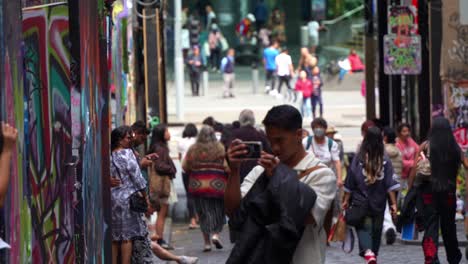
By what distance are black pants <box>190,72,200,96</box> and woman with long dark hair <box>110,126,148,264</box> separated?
105ft

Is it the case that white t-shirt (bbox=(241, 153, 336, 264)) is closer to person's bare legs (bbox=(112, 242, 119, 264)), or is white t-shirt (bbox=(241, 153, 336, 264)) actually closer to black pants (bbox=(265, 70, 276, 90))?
person's bare legs (bbox=(112, 242, 119, 264))

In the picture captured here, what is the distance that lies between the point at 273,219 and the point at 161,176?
1133 cm

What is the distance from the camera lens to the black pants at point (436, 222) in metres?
15.5

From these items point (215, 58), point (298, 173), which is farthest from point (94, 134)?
point (215, 58)

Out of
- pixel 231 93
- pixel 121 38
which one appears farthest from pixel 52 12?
pixel 231 93

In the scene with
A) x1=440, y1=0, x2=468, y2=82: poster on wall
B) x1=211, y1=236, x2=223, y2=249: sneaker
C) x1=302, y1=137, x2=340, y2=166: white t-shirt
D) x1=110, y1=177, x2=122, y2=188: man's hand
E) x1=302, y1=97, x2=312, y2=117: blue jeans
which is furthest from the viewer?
x1=302, y1=97, x2=312, y2=117: blue jeans

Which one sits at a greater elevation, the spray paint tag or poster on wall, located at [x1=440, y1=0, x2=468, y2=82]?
the spray paint tag

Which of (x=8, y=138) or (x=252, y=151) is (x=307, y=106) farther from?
(x=8, y=138)

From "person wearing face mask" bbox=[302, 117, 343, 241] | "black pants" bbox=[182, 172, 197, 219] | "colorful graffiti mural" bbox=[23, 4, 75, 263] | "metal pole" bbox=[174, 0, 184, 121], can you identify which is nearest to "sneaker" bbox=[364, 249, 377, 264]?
"black pants" bbox=[182, 172, 197, 219]

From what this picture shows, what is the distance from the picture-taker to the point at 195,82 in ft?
152

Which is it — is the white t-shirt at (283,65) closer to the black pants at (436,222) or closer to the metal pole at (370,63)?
the metal pole at (370,63)

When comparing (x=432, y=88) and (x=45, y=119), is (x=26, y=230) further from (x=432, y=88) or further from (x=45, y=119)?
(x=432, y=88)

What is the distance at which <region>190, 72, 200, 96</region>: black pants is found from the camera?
1807 inches

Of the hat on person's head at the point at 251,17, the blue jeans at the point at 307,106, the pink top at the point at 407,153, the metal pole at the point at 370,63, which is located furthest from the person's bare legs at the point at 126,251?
the hat on person's head at the point at 251,17
